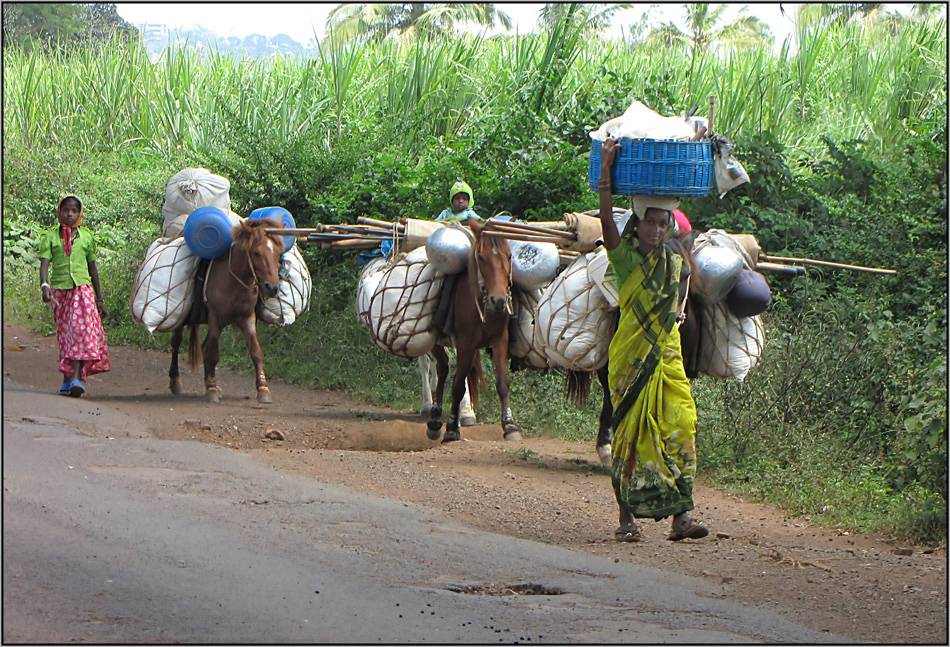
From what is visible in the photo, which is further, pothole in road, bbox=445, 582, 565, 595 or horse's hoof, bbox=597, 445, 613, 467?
horse's hoof, bbox=597, 445, 613, 467

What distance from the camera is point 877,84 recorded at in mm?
16047

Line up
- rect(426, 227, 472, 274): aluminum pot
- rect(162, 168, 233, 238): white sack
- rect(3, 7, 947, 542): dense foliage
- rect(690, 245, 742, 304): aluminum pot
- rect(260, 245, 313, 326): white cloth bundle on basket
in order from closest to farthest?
rect(690, 245, 742, 304): aluminum pot → rect(3, 7, 947, 542): dense foliage → rect(426, 227, 472, 274): aluminum pot → rect(260, 245, 313, 326): white cloth bundle on basket → rect(162, 168, 233, 238): white sack

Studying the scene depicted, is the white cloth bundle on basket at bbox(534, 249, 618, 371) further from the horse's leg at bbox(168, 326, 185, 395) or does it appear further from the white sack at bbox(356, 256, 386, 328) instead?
the horse's leg at bbox(168, 326, 185, 395)

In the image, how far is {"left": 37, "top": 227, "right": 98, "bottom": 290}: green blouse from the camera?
1010 centimetres

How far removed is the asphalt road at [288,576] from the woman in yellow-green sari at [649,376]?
1.38ft

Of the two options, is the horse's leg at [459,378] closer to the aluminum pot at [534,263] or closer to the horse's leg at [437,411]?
the horse's leg at [437,411]

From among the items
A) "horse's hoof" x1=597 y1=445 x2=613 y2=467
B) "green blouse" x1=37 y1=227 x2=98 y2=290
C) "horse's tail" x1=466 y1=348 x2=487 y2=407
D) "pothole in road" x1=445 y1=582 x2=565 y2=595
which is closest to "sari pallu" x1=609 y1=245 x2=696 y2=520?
"pothole in road" x1=445 y1=582 x2=565 y2=595

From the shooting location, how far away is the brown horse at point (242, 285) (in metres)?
10.3

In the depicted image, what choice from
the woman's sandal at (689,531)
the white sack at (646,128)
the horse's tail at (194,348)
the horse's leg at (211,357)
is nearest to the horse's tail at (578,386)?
the woman's sandal at (689,531)

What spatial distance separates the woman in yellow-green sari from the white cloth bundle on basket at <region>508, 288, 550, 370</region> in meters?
3.34

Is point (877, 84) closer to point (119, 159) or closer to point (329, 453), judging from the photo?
point (329, 453)

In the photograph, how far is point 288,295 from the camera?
1089 centimetres

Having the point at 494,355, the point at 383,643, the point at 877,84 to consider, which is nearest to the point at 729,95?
the point at 877,84

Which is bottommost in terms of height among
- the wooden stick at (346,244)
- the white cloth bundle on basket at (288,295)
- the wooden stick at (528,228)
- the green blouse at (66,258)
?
the white cloth bundle on basket at (288,295)
